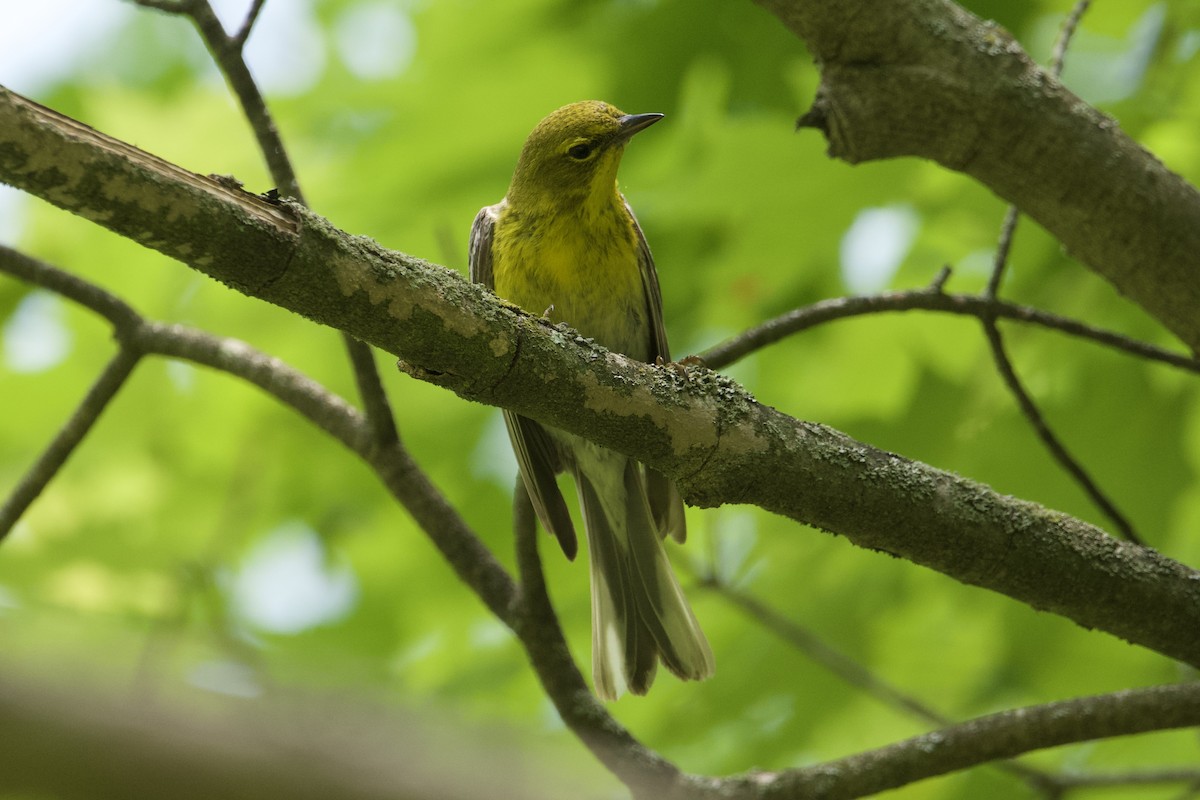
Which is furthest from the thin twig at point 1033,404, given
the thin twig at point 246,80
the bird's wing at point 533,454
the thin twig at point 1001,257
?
the thin twig at point 246,80

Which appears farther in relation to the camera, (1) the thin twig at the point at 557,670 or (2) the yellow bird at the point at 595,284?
(2) the yellow bird at the point at 595,284

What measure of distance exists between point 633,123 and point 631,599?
1.72 meters

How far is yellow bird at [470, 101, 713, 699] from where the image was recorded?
13.8 ft

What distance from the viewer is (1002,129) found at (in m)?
3.45

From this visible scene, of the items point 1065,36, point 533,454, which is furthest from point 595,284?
point 1065,36

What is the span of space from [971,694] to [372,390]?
254cm

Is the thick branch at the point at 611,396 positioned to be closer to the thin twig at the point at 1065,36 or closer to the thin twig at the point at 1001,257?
the thin twig at the point at 1001,257

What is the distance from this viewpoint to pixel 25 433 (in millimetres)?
4938

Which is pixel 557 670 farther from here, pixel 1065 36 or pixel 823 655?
pixel 1065 36

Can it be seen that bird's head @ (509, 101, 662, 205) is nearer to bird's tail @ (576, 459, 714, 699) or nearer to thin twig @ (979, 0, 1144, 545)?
bird's tail @ (576, 459, 714, 699)

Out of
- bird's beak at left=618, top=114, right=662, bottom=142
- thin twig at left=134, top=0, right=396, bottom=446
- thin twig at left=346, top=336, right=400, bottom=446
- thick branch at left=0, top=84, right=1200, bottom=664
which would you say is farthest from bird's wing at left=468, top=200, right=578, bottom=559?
thick branch at left=0, top=84, right=1200, bottom=664

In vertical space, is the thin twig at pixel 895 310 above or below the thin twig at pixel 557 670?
above

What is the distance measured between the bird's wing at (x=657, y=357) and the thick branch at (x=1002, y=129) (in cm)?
113

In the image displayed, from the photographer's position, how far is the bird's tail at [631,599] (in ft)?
12.9
